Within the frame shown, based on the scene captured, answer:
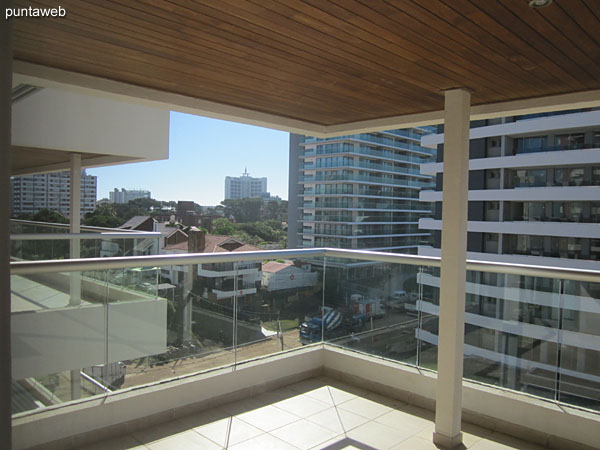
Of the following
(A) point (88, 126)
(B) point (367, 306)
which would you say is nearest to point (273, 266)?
(B) point (367, 306)

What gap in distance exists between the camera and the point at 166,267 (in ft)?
11.0

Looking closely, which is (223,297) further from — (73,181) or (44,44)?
(73,181)

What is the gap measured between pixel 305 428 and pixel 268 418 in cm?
30

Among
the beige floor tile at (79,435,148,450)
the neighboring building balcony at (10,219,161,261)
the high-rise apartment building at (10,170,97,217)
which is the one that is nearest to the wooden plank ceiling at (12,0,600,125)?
the beige floor tile at (79,435,148,450)

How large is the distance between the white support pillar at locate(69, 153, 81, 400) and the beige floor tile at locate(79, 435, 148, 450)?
326mm

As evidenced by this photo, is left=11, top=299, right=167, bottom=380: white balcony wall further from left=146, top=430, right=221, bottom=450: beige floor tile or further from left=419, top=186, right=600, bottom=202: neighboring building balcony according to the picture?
left=419, top=186, right=600, bottom=202: neighboring building balcony

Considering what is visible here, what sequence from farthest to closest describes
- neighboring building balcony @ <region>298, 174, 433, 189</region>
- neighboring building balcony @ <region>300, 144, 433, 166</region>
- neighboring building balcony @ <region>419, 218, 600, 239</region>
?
neighboring building balcony @ <region>298, 174, 433, 189</region>
neighboring building balcony @ <region>300, 144, 433, 166</region>
neighboring building balcony @ <region>419, 218, 600, 239</region>

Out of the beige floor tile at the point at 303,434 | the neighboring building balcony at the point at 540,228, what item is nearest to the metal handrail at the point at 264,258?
the beige floor tile at the point at 303,434

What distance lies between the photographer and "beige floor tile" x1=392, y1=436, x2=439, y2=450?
297 centimetres

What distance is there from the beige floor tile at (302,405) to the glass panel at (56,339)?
1363 mm

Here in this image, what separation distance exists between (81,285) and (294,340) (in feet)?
6.34

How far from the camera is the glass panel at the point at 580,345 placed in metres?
3.01

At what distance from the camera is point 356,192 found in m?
65.9

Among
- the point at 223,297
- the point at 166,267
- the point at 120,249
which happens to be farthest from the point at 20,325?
the point at 120,249
